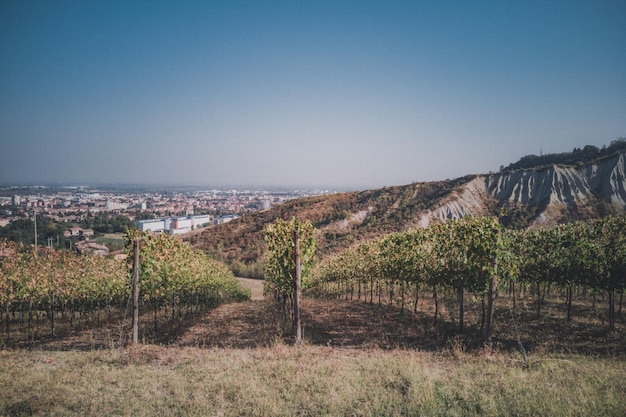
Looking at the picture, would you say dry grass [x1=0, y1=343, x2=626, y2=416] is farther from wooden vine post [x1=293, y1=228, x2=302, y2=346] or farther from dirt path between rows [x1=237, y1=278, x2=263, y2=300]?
dirt path between rows [x1=237, y1=278, x2=263, y2=300]

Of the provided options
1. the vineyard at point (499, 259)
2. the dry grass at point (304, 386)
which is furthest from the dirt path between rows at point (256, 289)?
the dry grass at point (304, 386)

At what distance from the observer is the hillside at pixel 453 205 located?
61.2 m

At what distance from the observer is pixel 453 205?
69.3 meters

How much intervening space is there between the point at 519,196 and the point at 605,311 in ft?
219

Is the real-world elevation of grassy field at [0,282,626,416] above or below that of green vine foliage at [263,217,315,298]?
below

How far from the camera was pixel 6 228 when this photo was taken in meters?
39.5

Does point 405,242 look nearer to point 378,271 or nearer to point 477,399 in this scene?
point 378,271

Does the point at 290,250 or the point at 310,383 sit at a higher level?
the point at 290,250

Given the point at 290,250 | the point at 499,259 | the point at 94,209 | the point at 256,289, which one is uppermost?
the point at 499,259

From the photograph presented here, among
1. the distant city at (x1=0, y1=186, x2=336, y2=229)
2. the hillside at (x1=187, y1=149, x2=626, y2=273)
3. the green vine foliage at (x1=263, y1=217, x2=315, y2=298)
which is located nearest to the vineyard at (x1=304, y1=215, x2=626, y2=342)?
the green vine foliage at (x1=263, y1=217, x2=315, y2=298)

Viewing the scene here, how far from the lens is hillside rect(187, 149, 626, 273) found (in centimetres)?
6122

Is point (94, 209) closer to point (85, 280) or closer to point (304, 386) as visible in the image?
point (85, 280)

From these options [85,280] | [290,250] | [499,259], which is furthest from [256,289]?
[499,259]

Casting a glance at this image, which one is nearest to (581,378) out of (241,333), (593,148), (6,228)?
(241,333)
